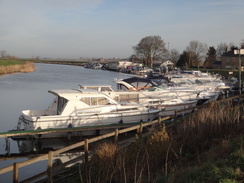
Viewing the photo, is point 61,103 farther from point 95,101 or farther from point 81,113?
point 95,101

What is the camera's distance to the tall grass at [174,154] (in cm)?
768

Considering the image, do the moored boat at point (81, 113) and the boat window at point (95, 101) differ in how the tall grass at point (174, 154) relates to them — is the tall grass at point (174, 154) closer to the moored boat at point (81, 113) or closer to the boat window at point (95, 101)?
the moored boat at point (81, 113)

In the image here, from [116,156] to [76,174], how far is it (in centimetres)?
195

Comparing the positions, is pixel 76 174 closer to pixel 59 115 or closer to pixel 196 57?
pixel 59 115

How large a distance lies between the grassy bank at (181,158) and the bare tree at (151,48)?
84.8 metres

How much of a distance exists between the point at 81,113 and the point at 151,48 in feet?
271

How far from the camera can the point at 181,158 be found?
9.34 meters

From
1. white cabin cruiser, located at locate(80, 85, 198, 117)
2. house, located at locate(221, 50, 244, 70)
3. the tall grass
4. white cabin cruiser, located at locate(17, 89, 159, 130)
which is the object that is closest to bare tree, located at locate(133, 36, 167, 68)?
house, located at locate(221, 50, 244, 70)

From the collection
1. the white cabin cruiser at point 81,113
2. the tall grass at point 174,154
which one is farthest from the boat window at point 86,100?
the tall grass at point 174,154

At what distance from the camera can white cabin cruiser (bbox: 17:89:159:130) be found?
16328 mm

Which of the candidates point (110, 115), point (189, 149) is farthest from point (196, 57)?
point (189, 149)

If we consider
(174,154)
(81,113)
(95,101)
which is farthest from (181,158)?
(95,101)

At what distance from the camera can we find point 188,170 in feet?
25.6

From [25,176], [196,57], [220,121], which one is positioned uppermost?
[196,57]
